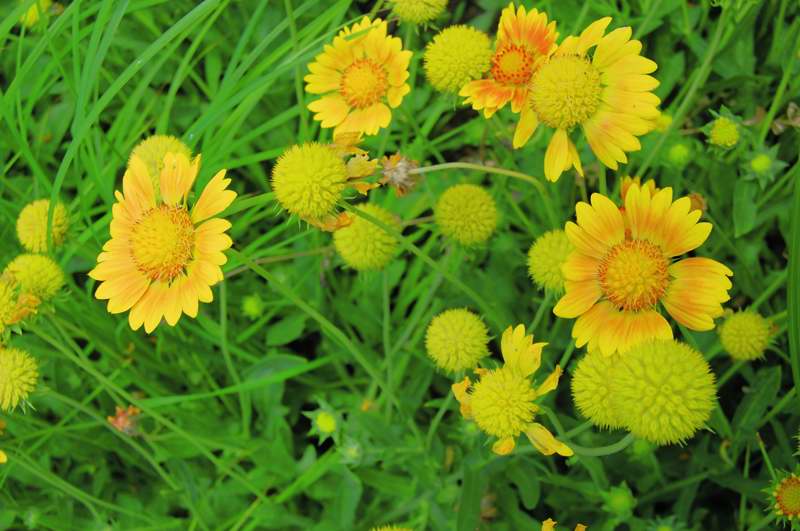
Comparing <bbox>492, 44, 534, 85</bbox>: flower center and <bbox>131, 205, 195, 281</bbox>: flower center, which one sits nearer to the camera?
<bbox>131, 205, 195, 281</bbox>: flower center

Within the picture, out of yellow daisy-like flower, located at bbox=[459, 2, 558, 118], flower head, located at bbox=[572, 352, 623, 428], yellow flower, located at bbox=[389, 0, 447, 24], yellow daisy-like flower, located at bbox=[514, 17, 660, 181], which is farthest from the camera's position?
yellow flower, located at bbox=[389, 0, 447, 24]

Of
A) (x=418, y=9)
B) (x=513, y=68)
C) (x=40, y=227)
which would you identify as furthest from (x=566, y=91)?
(x=40, y=227)

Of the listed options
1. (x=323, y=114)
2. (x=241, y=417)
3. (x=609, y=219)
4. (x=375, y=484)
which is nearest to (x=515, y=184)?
(x=323, y=114)

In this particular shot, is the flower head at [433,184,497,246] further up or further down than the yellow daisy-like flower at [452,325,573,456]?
further up

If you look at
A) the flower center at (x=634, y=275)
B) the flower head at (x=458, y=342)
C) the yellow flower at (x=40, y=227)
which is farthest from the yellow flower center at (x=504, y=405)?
the yellow flower at (x=40, y=227)

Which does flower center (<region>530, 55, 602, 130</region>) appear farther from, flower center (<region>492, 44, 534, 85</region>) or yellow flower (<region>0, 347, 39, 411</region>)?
yellow flower (<region>0, 347, 39, 411</region>)

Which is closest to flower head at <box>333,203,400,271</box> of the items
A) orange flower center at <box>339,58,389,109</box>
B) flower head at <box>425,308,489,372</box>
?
flower head at <box>425,308,489,372</box>
